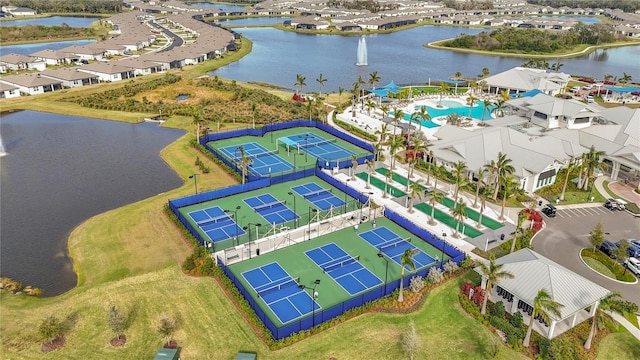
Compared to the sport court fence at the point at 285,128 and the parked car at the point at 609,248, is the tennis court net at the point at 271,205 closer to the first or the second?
the sport court fence at the point at 285,128

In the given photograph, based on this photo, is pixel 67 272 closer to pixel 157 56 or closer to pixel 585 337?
pixel 585 337

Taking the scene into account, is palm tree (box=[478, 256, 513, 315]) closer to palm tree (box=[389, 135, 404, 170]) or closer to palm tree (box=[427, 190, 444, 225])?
palm tree (box=[427, 190, 444, 225])

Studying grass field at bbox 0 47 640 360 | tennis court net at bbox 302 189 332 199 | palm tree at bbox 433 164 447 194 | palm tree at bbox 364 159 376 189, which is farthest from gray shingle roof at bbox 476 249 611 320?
tennis court net at bbox 302 189 332 199

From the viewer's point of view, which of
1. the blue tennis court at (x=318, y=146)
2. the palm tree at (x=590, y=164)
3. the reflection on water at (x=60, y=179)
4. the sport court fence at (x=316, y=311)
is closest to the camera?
Result: the sport court fence at (x=316, y=311)

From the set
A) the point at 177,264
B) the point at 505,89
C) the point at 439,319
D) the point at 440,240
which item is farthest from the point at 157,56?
the point at 439,319

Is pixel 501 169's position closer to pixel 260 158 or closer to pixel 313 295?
pixel 313 295

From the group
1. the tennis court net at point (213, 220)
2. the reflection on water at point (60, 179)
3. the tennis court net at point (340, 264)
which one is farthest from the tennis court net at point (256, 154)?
the tennis court net at point (340, 264)

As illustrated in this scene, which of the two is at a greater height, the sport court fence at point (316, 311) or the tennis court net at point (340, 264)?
the sport court fence at point (316, 311)
